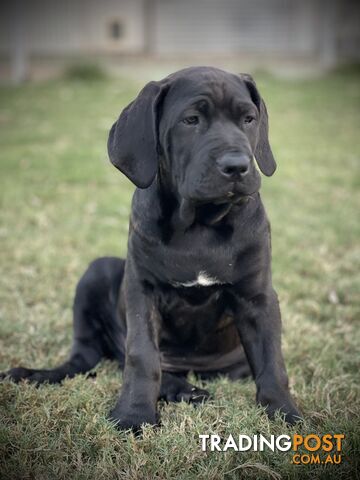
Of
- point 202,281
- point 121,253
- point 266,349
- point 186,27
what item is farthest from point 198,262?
point 186,27

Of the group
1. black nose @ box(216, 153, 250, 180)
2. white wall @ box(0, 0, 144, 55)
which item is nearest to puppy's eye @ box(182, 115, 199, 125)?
black nose @ box(216, 153, 250, 180)

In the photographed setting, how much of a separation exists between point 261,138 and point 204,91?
0.44m

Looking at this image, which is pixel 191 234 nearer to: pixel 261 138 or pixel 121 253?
pixel 261 138

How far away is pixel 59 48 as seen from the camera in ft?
62.4

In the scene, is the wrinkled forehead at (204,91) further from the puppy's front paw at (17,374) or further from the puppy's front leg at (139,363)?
the puppy's front paw at (17,374)

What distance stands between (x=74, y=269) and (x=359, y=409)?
2810mm

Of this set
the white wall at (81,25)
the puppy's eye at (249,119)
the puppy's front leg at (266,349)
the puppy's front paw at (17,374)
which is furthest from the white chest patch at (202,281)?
the white wall at (81,25)

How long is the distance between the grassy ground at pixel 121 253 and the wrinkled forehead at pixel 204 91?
1.40 meters

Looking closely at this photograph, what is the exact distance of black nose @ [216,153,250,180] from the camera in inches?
105

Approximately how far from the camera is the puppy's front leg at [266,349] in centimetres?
300

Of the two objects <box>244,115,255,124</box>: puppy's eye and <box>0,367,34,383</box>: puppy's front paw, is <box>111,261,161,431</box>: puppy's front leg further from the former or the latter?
<box>244,115,255,124</box>: puppy's eye

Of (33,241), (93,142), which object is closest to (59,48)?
(93,142)

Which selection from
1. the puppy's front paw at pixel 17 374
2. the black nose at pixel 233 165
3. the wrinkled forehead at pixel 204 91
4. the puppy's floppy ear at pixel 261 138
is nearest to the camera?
the black nose at pixel 233 165

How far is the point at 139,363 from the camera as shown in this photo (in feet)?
9.84
